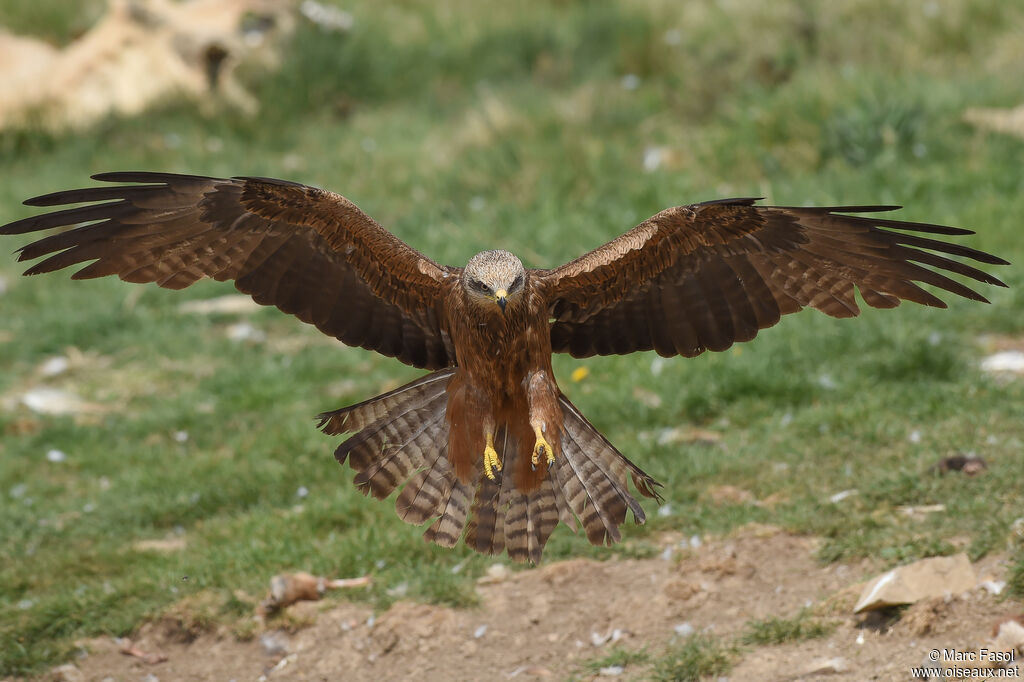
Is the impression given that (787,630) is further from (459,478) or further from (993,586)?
(459,478)

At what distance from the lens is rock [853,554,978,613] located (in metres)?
4.75

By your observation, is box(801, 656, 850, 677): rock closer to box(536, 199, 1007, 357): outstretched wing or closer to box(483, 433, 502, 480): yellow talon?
box(536, 199, 1007, 357): outstretched wing

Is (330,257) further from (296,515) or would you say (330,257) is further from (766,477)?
(766,477)

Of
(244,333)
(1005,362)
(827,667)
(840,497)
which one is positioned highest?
(244,333)

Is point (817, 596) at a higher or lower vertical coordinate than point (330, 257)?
lower

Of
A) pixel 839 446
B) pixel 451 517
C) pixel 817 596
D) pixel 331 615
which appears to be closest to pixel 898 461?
pixel 839 446

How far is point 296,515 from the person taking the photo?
250 inches

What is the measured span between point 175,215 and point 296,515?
1.98 m

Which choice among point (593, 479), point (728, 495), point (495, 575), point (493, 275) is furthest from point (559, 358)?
point (493, 275)

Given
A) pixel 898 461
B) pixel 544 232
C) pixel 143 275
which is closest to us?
pixel 143 275

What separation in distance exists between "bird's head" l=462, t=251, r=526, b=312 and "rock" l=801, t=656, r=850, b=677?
1787mm

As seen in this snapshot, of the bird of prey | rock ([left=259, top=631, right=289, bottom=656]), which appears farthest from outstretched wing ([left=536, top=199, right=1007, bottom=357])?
rock ([left=259, top=631, right=289, bottom=656])

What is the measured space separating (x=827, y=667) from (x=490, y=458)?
154cm

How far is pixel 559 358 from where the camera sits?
801 centimetres
